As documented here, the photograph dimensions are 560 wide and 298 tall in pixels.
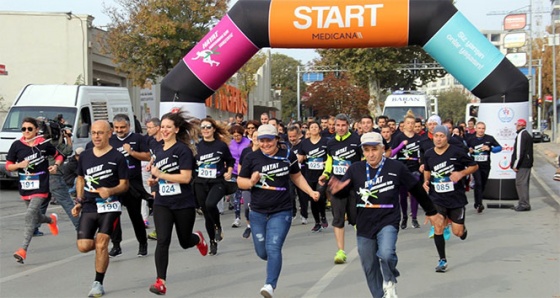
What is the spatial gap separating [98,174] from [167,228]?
2.97 feet

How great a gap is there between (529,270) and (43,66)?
2901 centimetres

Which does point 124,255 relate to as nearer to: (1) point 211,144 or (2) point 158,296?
(1) point 211,144

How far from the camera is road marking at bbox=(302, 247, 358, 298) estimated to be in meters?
7.46

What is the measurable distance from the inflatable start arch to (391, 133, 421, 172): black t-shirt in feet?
12.9

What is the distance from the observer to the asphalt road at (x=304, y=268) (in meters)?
7.60

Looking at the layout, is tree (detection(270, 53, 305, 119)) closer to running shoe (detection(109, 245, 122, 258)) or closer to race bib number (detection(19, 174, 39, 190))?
running shoe (detection(109, 245, 122, 258))

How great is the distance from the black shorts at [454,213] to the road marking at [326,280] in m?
1.32

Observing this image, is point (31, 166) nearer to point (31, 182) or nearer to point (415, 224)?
point (31, 182)

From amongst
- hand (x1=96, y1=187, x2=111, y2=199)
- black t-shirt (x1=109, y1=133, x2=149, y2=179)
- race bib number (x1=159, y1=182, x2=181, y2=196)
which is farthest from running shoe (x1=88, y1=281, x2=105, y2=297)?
black t-shirt (x1=109, y1=133, x2=149, y2=179)

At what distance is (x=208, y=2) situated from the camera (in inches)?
1214

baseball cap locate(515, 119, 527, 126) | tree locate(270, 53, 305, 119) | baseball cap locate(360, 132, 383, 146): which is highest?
tree locate(270, 53, 305, 119)

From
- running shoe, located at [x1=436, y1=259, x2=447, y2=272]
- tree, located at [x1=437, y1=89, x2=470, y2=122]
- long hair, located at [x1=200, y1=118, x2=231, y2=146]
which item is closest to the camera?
running shoe, located at [x1=436, y1=259, x2=447, y2=272]

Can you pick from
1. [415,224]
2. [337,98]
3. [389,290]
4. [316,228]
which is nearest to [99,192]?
[389,290]

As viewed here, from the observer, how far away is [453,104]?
116 m
